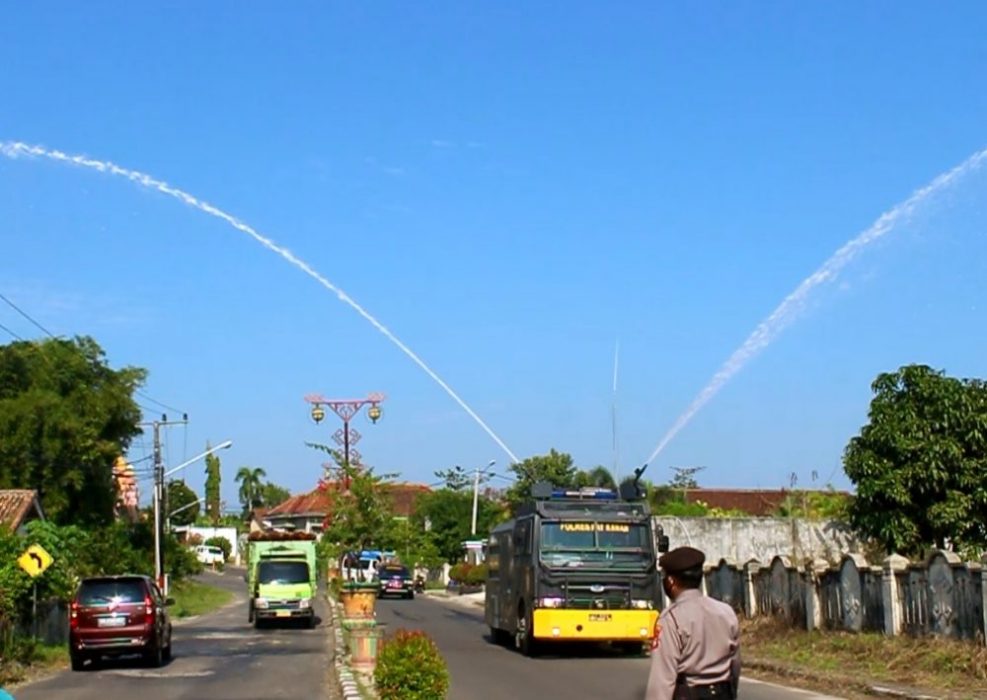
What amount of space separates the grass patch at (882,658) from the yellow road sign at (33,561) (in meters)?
14.2

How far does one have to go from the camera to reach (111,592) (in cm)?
2695

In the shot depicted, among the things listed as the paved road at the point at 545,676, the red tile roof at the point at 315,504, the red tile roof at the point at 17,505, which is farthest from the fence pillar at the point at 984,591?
the red tile roof at the point at 315,504

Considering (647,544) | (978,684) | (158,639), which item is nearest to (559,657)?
(647,544)

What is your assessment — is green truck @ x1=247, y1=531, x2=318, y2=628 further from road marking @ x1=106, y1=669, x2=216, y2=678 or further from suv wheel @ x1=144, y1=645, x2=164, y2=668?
road marking @ x1=106, y1=669, x2=216, y2=678

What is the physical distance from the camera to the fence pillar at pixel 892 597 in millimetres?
24641

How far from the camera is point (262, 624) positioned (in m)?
42.2

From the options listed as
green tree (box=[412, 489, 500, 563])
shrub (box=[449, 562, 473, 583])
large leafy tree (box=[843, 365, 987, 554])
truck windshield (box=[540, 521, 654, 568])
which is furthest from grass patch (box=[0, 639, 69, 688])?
Answer: green tree (box=[412, 489, 500, 563])

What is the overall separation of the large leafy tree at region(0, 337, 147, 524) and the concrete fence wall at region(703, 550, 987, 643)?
94.2 ft

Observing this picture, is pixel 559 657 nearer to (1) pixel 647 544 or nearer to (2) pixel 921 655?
(1) pixel 647 544

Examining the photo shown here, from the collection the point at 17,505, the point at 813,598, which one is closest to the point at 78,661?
the point at 813,598

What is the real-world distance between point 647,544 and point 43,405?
3210cm

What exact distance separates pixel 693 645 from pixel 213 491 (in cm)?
16267

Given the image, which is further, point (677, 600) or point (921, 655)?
point (921, 655)

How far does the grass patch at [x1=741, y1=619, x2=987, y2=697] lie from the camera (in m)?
20.1
